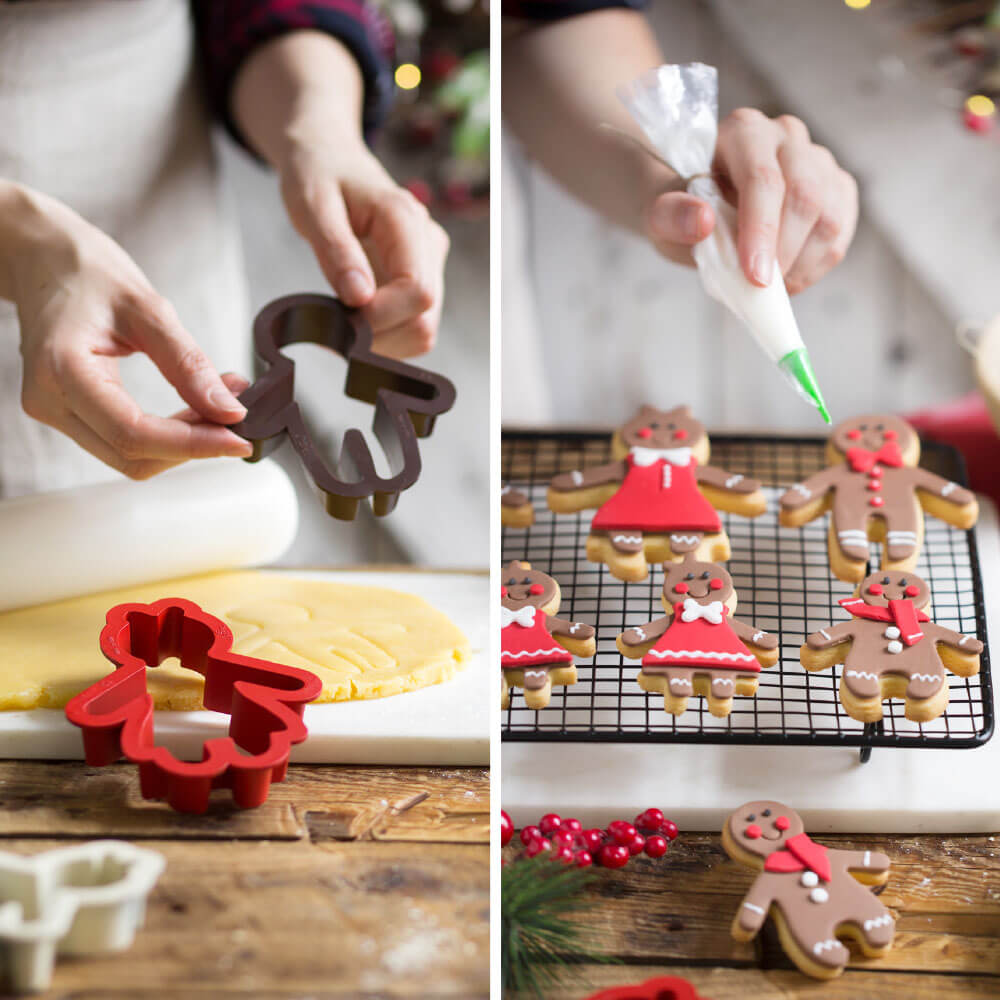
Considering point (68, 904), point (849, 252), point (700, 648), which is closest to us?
point (68, 904)

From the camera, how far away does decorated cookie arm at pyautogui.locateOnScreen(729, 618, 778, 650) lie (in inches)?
36.7

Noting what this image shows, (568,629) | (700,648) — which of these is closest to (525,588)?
(568,629)

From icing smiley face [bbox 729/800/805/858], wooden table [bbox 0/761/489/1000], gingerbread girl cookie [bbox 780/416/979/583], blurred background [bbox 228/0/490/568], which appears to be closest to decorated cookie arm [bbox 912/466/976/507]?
gingerbread girl cookie [bbox 780/416/979/583]

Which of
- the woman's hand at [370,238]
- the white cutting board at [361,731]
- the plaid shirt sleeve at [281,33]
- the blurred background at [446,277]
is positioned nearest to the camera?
the white cutting board at [361,731]

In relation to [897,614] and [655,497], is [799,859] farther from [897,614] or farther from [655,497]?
[655,497]

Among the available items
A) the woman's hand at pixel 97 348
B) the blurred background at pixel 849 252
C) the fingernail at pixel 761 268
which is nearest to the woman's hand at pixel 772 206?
the fingernail at pixel 761 268

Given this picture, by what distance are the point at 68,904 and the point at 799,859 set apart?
49cm

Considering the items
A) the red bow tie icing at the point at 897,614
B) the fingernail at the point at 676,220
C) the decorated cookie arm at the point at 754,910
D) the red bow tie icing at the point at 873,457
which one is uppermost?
the fingernail at the point at 676,220

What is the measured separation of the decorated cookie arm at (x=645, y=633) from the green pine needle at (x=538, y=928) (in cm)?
25

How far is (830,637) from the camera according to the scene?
0.93m

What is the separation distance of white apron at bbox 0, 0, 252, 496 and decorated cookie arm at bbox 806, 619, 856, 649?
917 millimetres

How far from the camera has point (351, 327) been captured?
106 centimetres

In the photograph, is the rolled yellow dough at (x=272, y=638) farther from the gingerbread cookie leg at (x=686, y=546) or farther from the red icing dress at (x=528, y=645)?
the gingerbread cookie leg at (x=686, y=546)

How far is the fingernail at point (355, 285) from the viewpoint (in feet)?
3.41
